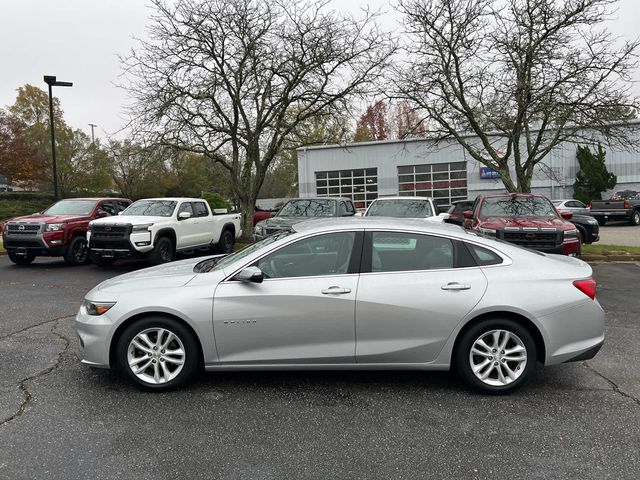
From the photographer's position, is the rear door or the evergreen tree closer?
the rear door

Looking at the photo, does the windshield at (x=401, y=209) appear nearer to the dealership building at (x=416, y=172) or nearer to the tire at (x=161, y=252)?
the tire at (x=161, y=252)

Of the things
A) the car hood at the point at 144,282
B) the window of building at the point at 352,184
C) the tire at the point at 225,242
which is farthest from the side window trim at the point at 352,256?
the window of building at the point at 352,184

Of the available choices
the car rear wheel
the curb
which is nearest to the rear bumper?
the curb

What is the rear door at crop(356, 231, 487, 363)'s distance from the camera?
13.3 ft

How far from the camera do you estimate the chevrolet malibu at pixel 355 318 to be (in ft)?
13.3

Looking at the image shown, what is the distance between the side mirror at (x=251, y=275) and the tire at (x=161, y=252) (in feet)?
26.1

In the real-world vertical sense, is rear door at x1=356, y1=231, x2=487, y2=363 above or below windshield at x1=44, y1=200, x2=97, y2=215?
below

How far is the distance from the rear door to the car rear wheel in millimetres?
11225

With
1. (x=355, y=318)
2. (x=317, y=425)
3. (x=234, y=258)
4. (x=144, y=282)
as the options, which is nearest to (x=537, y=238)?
(x=355, y=318)

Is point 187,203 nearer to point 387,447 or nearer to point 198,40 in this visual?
point 198,40

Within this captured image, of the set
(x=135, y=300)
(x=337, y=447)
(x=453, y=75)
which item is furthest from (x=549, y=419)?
(x=453, y=75)

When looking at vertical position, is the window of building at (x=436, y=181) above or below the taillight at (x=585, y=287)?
above

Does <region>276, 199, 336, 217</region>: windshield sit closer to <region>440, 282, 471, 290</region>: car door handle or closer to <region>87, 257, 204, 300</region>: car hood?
<region>87, 257, 204, 300</region>: car hood

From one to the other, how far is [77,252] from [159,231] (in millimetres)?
2618
